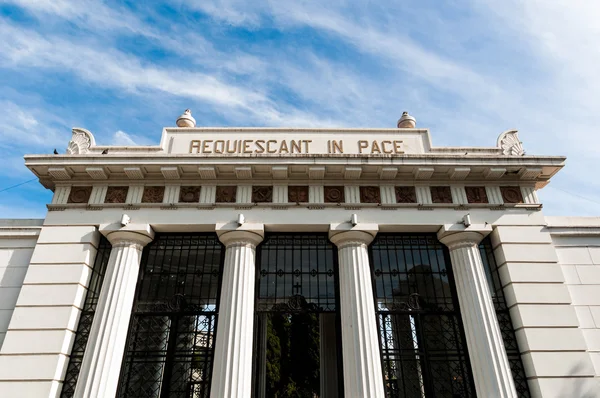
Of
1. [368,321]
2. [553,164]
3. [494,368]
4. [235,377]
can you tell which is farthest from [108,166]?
[553,164]

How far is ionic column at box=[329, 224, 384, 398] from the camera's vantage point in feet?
34.3

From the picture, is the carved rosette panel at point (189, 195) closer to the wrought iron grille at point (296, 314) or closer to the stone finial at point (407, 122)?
the wrought iron grille at point (296, 314)

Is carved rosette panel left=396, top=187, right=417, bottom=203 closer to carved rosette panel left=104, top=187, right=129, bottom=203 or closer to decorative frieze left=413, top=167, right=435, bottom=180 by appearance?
decorative frieze left=413, top=167, right=435, bottom=180

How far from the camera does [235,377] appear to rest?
10.4m

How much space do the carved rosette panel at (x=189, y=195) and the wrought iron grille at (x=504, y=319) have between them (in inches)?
386

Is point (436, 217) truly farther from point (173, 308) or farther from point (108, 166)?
point (108, 166)

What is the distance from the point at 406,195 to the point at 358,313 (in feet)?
14.5

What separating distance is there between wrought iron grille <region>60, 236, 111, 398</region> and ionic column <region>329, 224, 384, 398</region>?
7.62 meters

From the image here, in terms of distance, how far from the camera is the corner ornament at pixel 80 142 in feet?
44.3

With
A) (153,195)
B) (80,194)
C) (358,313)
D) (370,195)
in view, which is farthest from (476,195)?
(80,194)

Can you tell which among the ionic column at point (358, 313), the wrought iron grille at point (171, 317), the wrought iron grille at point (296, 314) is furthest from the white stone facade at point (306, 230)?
the wrought iron grille at point (296, 314)

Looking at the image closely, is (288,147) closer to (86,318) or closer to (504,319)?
(86,318)

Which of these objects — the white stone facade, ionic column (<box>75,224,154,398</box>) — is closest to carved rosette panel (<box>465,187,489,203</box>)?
the white stone facade

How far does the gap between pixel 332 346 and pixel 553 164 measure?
38.7ft
